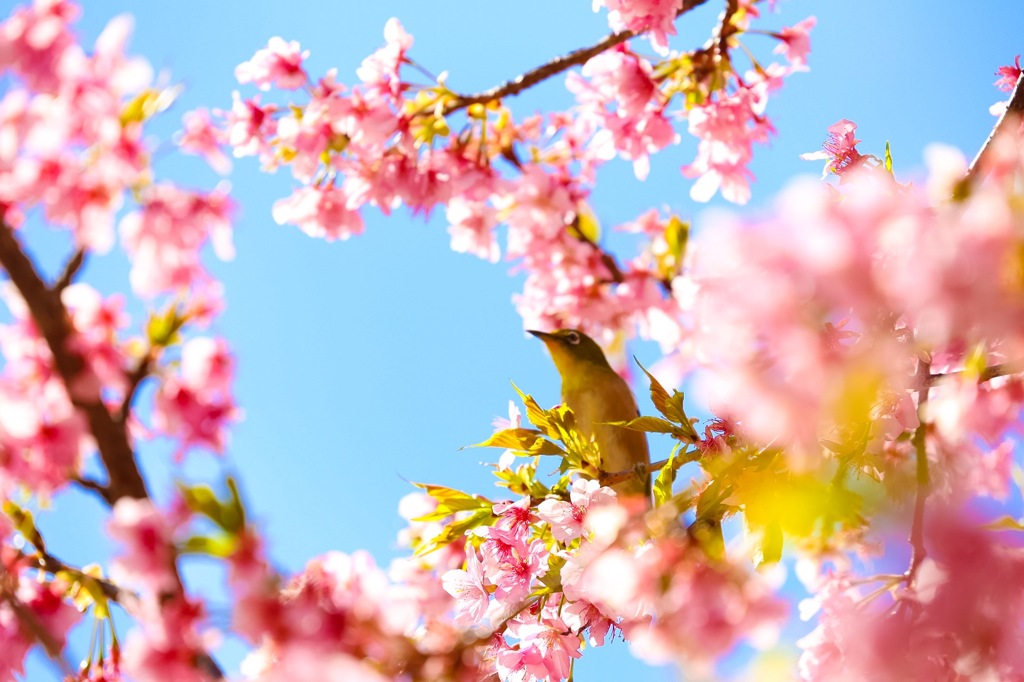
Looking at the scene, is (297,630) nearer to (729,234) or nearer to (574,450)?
(729,234)

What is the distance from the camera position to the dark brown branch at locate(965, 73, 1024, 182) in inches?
66.6

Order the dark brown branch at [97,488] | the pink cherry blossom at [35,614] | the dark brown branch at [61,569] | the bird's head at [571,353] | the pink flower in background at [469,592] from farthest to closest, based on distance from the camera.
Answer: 1. the bird's head at [571,353]
2. the pink flower in background at [469,592]
3. the pink cherry blossom at [35,614]
4. the dark brown branch at [61,569]
5. the dark brown branch at [97,488]

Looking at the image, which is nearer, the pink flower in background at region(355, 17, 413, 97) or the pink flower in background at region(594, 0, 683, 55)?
the pink flower in background at region(594, 0, 683, 55)

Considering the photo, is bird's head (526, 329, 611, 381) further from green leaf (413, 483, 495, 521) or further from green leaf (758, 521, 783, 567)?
green leaf (758, 521, 783, 567)

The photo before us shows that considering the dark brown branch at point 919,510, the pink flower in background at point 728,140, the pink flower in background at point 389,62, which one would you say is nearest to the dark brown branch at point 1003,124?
the dark brown branch at point 919,510

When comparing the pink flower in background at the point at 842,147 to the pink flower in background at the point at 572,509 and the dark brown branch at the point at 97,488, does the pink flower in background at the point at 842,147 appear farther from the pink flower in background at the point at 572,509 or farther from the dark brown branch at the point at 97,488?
the dark brown branch at the point at 97,488

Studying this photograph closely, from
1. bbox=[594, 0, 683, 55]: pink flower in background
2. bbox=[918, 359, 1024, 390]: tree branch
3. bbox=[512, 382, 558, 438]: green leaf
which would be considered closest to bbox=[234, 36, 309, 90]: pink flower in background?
bbox=[594, 0, 683, 55]: pink flower in background

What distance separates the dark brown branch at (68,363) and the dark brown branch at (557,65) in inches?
80.7

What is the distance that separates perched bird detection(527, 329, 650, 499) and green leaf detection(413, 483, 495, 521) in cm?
188

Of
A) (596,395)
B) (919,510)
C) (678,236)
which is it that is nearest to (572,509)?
(919,510)

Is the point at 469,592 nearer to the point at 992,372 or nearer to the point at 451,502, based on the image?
the point at 451,502

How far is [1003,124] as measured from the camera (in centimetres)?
180

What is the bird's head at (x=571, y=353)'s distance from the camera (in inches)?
157

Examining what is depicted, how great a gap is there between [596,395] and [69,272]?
2.95 m
